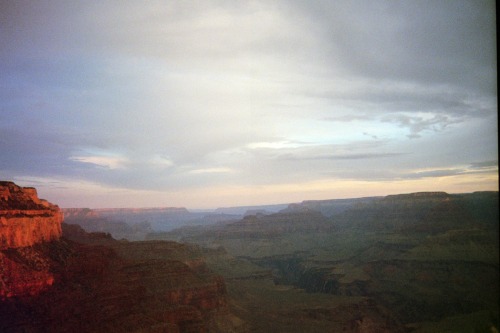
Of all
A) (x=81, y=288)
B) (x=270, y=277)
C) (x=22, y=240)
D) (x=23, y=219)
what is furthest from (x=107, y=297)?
(x=270, y=277)

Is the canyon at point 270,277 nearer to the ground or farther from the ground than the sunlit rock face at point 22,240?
nearer to the ground

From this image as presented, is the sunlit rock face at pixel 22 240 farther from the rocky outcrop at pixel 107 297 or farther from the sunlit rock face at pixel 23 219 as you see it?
the rocky outcrop at pixel 107 297

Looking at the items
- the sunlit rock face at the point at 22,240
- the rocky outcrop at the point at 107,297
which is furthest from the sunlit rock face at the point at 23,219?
the rocky outcrop at the point at 107,297

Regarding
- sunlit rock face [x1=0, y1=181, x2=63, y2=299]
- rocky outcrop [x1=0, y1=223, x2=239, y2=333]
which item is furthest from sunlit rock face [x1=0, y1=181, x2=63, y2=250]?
rocky outcrop [x1=0, y1=223, x2=239, y2=333]

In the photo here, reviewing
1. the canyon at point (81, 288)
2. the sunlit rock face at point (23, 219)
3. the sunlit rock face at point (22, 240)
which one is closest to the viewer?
the canyon at point (81, 288)

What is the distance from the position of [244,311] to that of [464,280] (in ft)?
71.5

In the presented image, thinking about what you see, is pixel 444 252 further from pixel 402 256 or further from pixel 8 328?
pixel 8 328

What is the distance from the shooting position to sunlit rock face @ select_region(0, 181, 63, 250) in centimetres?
2264

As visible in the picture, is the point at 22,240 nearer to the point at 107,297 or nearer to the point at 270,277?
the point at 107,297

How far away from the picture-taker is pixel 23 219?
24.0 m

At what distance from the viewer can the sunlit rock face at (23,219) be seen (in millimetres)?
22641

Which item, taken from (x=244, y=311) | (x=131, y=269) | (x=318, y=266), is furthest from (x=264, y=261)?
(x=131, y=269)

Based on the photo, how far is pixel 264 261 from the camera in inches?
2938

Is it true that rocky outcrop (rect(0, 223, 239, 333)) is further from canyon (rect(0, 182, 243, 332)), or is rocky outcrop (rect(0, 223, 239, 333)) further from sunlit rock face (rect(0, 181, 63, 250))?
sunlit rock face (rect(0, 181, 63, 250))
